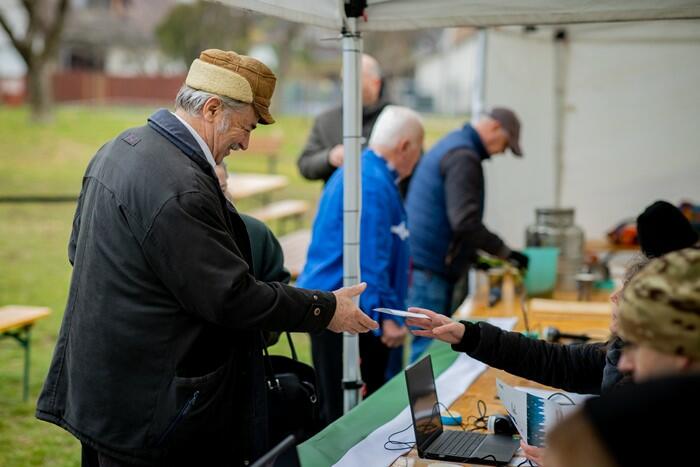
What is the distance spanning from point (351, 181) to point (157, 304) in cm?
118

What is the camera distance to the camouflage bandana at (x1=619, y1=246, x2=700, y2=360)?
1.41 m

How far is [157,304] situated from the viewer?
2.31m

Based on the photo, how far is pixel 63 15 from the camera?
61.5 feet

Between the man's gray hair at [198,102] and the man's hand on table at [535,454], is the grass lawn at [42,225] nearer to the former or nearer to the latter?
the man's gray hair at [198,102]

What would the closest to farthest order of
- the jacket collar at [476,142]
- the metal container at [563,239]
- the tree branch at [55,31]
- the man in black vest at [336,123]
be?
the jacket collar at [476,142]
the man in black vest at [336,123]
the metal container at [563,239]
the tree branch at [55,31]

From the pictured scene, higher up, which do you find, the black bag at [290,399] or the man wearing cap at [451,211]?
the man wearing cap at [451,211]

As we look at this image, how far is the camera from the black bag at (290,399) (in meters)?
2.91

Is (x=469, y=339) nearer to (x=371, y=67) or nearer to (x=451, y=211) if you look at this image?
(x=451, y=211)

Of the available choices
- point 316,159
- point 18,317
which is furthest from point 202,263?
point 18,317

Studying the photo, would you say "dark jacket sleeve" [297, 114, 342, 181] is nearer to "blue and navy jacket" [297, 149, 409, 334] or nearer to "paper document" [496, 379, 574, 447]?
"blue and navy jacket" [297, 149, 409, 334]

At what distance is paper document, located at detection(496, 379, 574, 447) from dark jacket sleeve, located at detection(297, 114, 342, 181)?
260 centimetres

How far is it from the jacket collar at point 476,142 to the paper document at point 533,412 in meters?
2.51

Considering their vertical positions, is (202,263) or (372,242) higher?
(202,263)

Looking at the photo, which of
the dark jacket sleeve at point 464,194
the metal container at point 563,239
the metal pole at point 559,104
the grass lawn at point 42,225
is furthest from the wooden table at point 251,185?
the dark jacket sleeve at point 464,194
